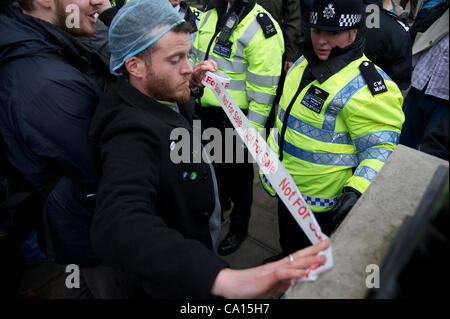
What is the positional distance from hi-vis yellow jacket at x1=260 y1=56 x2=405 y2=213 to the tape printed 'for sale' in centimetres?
63

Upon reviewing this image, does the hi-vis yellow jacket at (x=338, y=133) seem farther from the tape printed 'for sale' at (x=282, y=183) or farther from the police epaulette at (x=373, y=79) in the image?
the tape printed 'for sale' at (x=282, y=183)

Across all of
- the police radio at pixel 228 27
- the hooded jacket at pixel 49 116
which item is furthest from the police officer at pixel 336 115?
the hooded jacket at pixel 49 116

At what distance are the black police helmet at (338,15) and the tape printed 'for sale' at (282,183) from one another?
82cm

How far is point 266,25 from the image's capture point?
258 cm

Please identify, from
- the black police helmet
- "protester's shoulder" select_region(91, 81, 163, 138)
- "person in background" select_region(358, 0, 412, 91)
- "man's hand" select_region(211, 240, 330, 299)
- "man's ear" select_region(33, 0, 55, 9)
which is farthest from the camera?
"person in background" select_region(358, 0, 412, 91)

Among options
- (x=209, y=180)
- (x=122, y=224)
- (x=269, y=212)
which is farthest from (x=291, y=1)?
(x=122, y=224)

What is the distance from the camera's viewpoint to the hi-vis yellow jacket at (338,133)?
169 cm

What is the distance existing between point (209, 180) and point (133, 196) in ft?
1.94

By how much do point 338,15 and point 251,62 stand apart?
964mm

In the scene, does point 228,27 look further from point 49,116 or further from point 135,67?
point 49,116

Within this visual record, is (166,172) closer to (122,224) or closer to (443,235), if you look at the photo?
(122,224)

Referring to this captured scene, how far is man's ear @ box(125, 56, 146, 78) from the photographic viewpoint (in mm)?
1412

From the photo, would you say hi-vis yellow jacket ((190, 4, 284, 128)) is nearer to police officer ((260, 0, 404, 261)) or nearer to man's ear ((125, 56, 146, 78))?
police officer ((260, 0, 404, 261))

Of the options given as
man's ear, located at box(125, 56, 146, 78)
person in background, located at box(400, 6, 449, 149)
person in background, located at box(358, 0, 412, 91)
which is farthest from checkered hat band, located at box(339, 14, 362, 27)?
person in background, located at box(400, 6, 449, 149)
